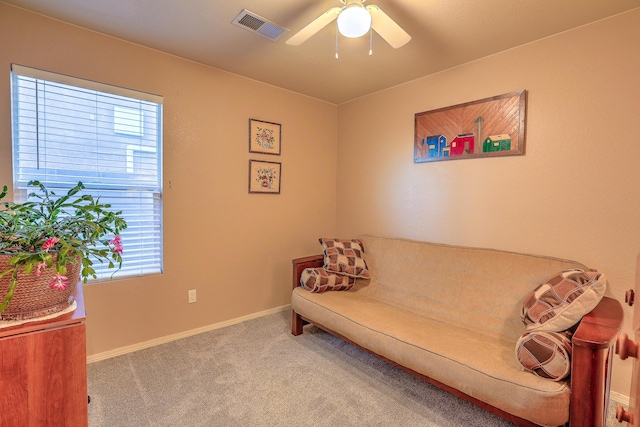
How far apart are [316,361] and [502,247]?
1.72 metres

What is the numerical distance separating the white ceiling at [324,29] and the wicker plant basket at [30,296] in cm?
167

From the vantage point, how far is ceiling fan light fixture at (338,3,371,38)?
1449 mm

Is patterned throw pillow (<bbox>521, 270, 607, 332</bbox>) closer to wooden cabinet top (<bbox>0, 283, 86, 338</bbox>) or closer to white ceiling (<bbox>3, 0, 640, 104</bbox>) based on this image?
white ceiling (<bbox>3, 0, 640, 104</bbox>)

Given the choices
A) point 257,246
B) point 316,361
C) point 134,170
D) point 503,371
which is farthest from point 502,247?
point 134,170

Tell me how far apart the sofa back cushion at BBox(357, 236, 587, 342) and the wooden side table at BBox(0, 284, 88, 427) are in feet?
6.77

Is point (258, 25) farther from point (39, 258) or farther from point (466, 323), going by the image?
point (466, 323)

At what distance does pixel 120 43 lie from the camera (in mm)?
2262

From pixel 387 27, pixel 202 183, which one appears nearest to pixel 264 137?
pixel 202 183

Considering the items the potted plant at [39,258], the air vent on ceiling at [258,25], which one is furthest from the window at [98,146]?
the potted plant at [39,258]

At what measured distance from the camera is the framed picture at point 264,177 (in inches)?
120

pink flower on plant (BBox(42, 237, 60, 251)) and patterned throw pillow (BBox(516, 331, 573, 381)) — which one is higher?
pink flower on plant (BBox(42, 237, 60, 251))

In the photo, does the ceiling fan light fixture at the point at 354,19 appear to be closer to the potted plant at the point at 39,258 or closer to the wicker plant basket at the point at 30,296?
the potted plant at the point at 39,258

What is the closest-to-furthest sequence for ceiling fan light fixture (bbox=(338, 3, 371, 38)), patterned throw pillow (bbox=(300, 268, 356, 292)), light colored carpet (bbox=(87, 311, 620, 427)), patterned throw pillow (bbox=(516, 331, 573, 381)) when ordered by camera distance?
patterned throw pillow (bbox=(516, 331, 573, 381)) < ceiling fan light fixture (bbox=(338, 3, 371, 38)) < light colored carpet (bbox=(87, 311, 620, 427)) < patterned throw pillow (bbox=(300, 268, 356, 292))

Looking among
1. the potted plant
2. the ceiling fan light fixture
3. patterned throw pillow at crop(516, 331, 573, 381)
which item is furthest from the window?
patterned throw pillow at crop(516, 331, 573, 381)
